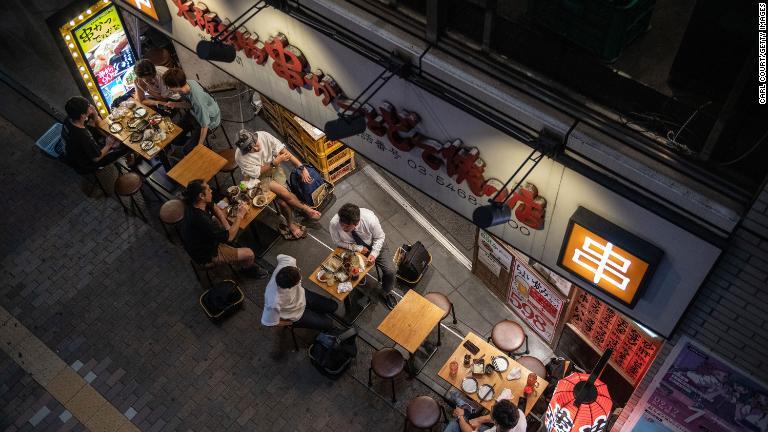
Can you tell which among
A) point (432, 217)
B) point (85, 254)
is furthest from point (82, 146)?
point (432, 217)

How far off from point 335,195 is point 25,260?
5878 mm

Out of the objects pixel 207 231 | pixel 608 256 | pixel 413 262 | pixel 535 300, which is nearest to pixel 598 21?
pixel 608 256

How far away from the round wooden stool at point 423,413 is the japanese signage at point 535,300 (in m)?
2.26

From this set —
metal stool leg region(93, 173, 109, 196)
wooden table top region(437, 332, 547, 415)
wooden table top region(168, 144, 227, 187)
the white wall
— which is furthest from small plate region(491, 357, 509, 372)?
metal stool leg region(93, 173, 109, 196)

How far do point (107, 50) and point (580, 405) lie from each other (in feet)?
35.1

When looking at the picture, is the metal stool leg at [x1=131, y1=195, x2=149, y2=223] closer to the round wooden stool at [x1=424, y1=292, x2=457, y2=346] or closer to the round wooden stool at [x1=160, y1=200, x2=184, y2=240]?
the round wooden stool at [x1=160, y1=200, x2=184, y2=240]

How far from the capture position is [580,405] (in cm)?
759

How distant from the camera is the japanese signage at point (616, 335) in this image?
30.6 feet

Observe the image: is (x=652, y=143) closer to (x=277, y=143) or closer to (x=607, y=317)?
(x=607, y=317)

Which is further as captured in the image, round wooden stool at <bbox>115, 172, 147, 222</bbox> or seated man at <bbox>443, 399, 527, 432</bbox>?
round wooden stool at <bbox>115, 172, 147, 222</bbox>

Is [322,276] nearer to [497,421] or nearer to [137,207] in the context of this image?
[497,421]

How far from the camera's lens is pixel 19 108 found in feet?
49.7

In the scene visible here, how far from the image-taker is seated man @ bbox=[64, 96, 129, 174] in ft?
39.8

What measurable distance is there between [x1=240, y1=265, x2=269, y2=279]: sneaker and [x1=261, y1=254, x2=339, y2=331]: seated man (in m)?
1.63
